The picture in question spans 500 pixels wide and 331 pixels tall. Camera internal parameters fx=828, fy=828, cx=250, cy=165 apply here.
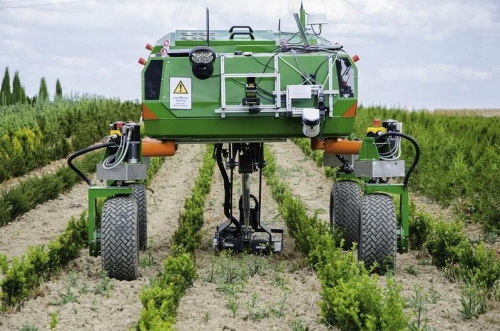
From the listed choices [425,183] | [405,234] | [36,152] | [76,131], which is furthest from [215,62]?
[76,131]

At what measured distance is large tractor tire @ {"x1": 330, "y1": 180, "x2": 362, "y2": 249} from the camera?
10016 mm

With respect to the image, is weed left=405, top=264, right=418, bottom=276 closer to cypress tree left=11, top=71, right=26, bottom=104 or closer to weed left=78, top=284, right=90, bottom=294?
weed left=78, top=284, right=90, bottom=294

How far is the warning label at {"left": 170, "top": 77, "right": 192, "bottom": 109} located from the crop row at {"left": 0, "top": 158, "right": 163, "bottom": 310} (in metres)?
1.82

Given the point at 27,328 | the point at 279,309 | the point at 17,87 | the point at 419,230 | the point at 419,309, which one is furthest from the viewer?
the point at 17,87

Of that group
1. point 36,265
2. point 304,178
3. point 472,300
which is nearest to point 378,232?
point 472,300

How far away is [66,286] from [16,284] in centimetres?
52

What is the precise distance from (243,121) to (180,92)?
2.30 feet

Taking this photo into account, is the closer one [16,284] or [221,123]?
[16,284]

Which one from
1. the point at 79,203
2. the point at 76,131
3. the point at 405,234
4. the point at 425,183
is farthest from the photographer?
the point at 76,131

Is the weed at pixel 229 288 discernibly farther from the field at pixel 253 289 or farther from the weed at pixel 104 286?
the weed at pixel 104 286

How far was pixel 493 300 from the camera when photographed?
22.7 feet

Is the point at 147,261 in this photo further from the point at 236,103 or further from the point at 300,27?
the point at 300,27

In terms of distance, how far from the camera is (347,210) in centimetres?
1009

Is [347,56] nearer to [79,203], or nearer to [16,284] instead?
[16,284]
